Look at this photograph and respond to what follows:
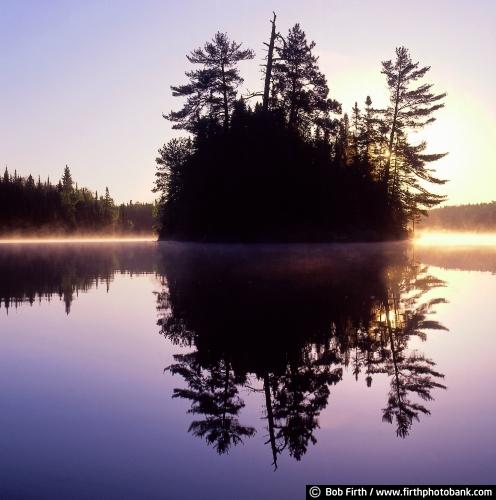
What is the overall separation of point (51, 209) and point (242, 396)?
123267mm

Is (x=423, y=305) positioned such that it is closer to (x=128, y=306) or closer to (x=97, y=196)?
(x=128, y=306)

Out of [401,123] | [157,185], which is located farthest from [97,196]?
[401,123]

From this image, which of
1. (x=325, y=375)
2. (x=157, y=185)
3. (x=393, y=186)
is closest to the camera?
(x=325, y=375)

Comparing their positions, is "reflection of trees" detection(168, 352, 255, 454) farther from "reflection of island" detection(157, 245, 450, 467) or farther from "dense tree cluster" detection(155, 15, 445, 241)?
"dense tree cluster" detection(155, 15, 445, 241)

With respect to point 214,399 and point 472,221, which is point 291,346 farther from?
point 472,221

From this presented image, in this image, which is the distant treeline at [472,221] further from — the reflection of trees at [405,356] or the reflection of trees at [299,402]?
the reflection of trees at [299,402]

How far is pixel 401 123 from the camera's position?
48.9 metres

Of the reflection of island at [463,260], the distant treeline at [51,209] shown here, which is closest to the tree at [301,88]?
the reflection of island at [463,260]

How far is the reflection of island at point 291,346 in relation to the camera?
4578 mm

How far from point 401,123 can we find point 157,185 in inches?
1163

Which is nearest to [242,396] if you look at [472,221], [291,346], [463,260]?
[291,346]

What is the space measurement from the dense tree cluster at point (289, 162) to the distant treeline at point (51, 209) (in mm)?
74604

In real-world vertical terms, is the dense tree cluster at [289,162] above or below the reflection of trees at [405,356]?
above

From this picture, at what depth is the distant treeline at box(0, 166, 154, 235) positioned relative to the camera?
371ft
